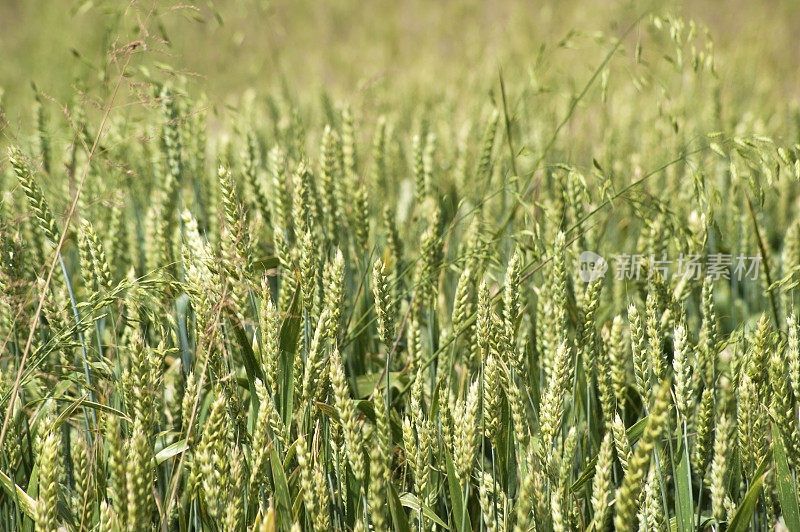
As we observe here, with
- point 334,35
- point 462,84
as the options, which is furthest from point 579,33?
point 334,35

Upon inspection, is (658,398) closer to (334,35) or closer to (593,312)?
(593,312)

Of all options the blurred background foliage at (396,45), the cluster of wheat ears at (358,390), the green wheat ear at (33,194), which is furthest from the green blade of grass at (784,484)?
the blurred background foliage at (396,45)

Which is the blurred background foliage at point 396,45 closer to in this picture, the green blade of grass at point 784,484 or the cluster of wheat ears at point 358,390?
the cluster of wheat ears at point 358,390

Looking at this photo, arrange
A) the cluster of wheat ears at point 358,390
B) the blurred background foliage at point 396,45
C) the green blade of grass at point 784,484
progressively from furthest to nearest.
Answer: the blurred background foliage at point 396,45 → the green blade of grass at point 784,484 → the cluster of wheat ears at point 358,390

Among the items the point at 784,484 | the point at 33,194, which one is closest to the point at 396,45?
the point at 33,194

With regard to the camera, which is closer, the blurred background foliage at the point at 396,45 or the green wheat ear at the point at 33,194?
the green wheat ear at the point at 33,194

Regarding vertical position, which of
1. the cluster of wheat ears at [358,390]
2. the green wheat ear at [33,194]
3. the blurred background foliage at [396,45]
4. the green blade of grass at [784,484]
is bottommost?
the green blade of grass at [784,484]

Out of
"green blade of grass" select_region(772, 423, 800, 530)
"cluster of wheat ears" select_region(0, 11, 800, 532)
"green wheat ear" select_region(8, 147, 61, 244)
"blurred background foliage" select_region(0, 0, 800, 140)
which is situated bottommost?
"green blade of grass" select_region(772, 423, 800, 530)

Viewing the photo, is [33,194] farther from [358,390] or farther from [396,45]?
[396,45]

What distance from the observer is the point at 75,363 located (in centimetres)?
123

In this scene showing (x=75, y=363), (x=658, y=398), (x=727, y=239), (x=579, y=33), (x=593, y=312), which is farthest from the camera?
(x=727, y=239)

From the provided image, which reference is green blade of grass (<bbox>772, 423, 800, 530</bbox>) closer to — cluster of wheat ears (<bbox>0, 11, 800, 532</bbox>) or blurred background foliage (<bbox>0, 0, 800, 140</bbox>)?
cluster of wheat ears (<bbox>0, 11, 800, 532</bbox>)

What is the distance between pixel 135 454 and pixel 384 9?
783 centimetres

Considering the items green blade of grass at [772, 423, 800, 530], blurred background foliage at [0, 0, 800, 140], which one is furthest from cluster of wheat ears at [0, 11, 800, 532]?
blurred background foliage at [0, 0, 800, 140]
